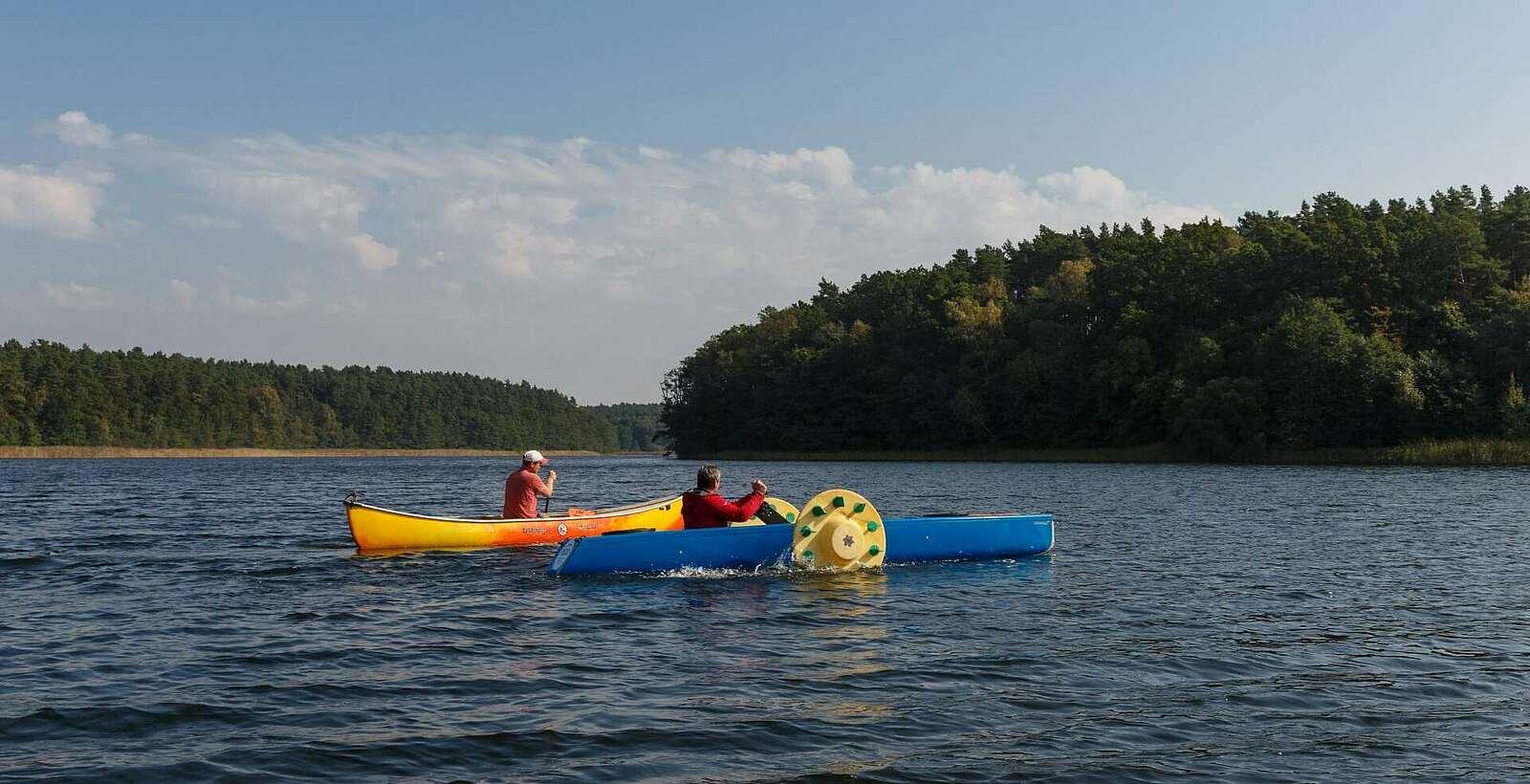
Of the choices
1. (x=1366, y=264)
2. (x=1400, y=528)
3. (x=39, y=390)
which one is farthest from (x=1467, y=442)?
(x=39, y=390)

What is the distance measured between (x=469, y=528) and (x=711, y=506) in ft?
15.3

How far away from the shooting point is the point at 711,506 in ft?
56.0

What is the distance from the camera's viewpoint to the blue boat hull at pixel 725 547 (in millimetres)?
16234

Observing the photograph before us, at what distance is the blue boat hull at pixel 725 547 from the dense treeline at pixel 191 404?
127m

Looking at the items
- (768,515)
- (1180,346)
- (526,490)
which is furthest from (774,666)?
(1180,346)

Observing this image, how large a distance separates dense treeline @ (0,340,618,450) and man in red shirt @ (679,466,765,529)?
127 metres

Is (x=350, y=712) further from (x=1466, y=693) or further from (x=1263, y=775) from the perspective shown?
(x=1466, y=693)

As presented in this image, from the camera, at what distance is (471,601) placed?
14062mm

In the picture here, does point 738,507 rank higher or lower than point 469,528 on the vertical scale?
higher

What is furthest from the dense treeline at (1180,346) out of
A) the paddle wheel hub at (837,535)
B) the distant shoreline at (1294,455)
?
the paddle wheel hub at (837,535)

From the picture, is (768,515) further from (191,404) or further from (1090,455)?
(191,404)

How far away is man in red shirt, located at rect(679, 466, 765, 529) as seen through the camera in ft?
55.8

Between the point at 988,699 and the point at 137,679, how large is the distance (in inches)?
258

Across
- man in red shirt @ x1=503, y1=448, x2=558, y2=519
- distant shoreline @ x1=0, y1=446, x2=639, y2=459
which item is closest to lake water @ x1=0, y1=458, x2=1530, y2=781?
man in red shirt @ x1=503, y1=448, x2=558, y2=519
